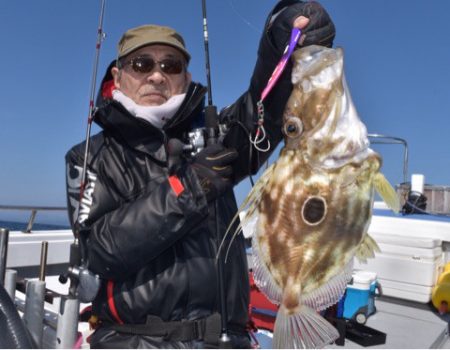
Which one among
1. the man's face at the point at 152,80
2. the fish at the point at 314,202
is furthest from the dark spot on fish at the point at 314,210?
the man's face at the point at 152,80

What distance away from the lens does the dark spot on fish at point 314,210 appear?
226 centimetres

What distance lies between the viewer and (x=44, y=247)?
3.34 m

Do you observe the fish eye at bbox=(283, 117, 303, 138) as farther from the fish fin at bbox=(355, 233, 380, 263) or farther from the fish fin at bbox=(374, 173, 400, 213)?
the fish fin at bbox=(355, 233, 380, 263)

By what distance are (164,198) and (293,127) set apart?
826 millimetres

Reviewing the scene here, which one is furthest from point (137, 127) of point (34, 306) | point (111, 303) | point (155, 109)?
point (34, 306)

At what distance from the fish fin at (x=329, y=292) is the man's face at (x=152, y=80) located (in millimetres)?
1636

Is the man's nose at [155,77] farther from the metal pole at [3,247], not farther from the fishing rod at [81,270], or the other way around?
the metal pole at [3,247]

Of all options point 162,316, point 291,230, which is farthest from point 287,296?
point 162,316

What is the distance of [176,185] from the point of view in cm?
247

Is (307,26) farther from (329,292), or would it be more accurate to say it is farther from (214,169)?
(329,292)

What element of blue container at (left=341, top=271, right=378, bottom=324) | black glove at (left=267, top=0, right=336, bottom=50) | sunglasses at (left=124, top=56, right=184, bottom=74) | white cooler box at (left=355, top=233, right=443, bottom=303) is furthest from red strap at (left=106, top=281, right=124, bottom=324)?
white cooler box at (left=355, top=233, right=443, bottom=303)

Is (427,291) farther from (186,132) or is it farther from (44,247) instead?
(44,247)

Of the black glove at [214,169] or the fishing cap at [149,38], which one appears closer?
the black glove at [214,169]

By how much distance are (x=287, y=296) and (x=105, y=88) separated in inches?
80.4
